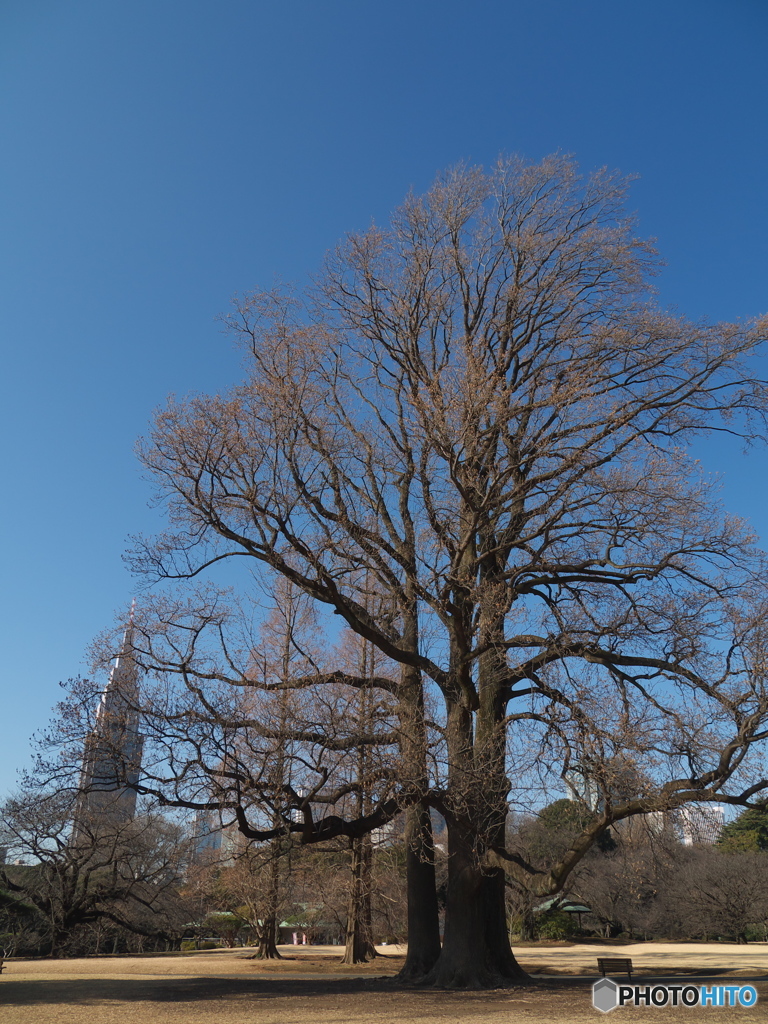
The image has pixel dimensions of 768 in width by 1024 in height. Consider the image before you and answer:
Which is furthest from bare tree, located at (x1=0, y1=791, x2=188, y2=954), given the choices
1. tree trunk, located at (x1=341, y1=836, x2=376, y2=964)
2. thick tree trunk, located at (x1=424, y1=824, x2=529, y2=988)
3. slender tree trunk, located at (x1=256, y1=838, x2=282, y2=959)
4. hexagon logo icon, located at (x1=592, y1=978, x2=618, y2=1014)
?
hexagon logo icon, located at (x1=592, y1=978, x2=618, y2=1014)

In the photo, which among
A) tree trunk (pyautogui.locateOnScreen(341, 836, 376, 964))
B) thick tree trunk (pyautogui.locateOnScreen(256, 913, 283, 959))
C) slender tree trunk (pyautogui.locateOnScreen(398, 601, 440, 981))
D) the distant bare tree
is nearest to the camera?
slender tree trunk (pyautogui.locateOnScreen(398, 601, 440, 981))

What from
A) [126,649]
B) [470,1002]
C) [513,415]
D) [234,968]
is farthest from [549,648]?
[234,968]

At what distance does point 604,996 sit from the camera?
38.3 ft

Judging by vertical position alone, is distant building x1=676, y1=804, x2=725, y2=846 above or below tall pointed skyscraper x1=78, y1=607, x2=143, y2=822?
below

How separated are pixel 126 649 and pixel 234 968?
515 inches

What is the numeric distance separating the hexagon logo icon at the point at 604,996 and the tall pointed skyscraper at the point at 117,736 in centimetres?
740

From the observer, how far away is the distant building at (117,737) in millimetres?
11305

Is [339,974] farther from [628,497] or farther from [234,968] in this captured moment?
[628,497]

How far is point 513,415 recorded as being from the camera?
1359 centimetres

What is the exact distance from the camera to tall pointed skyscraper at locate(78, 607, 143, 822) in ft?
37.1

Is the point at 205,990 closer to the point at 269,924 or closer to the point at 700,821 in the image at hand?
the point at 700,821

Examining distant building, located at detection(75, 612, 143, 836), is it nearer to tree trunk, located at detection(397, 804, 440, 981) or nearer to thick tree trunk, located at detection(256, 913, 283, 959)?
tree trunk, located at detection(397, 804, 440, 981)

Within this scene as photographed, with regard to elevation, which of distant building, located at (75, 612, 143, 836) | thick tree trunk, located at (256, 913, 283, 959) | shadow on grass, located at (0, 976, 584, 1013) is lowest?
thick tree trunk, located at (256, 913, 283, 959)

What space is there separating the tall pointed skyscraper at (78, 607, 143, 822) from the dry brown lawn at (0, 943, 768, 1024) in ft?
9.74
